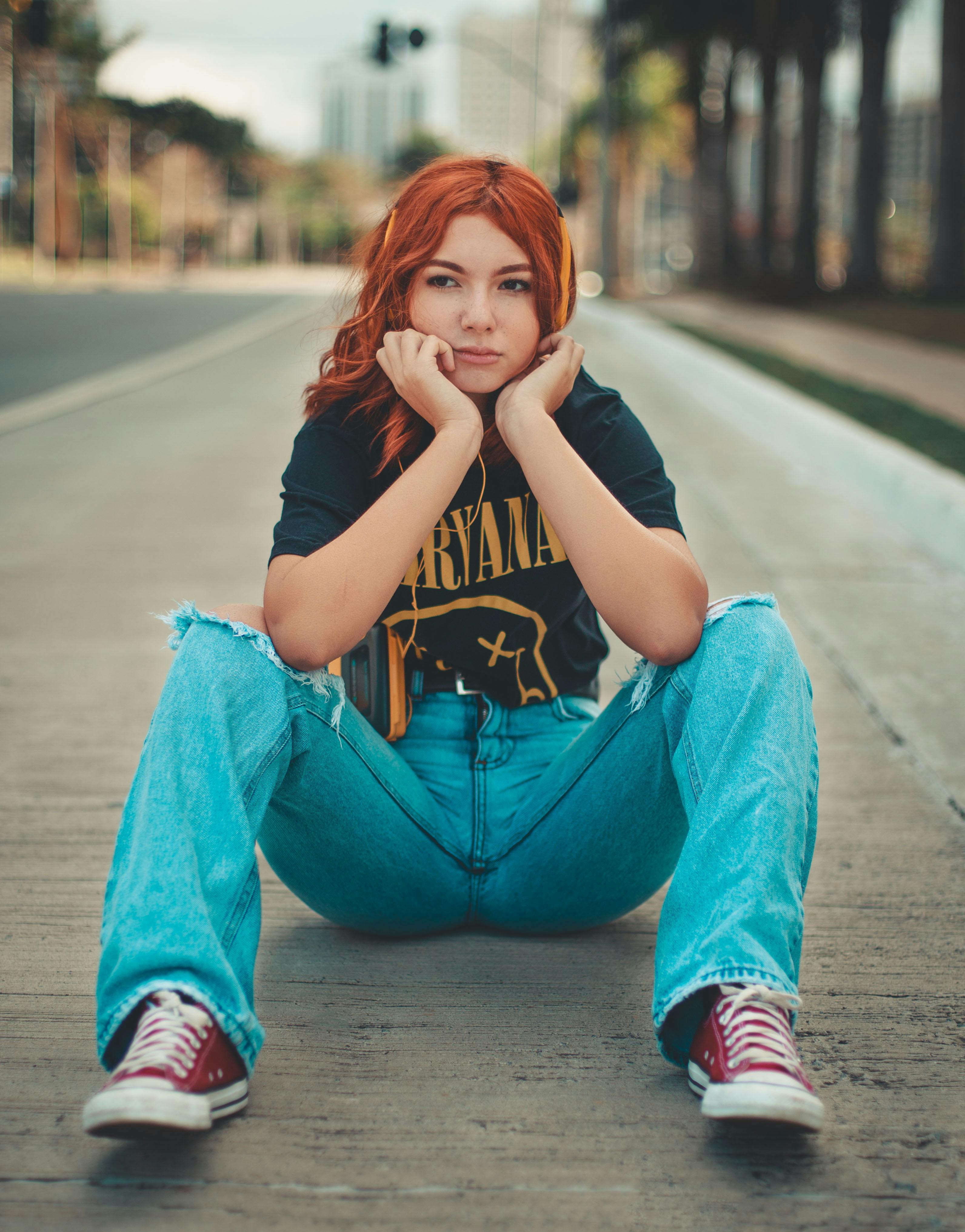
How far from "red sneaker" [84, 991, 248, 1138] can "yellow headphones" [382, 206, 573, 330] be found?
135 centimetres

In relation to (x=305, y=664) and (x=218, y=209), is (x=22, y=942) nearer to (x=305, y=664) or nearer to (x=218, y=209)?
(x=305, y=664)

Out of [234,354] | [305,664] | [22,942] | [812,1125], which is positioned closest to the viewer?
[812,1125]

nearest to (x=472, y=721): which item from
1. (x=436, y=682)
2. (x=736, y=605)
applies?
(x=436, y=682)

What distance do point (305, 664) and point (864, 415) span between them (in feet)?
27.5

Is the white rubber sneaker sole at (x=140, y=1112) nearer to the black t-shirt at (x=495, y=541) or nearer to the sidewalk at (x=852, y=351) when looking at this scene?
the black t-shirt at (x=495, y=541)

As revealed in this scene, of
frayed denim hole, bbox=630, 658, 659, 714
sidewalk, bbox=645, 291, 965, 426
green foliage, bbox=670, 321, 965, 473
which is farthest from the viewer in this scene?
sidewalk, bbox=645, 291, 965, 426

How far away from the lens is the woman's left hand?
217 centimetres

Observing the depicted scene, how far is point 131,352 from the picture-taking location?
1688 cm

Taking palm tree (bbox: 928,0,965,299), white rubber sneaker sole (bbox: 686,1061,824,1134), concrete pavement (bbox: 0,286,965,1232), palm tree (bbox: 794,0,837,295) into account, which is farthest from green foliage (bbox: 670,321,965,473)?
palm tree (bbox: 794,0,837,295)

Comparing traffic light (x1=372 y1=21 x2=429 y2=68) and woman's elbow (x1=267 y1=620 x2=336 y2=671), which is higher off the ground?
traffic light (x1=372 y1=21 x2=429 y2=68)

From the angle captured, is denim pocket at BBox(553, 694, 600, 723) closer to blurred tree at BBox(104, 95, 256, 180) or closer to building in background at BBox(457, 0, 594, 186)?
building in background at BBox(457, 0, 594, 186)

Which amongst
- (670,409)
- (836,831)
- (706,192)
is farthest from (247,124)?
(836,831)

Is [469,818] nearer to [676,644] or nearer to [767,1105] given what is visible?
[676,644]

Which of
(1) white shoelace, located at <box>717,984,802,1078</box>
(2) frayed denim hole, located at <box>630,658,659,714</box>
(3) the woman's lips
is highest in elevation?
(3) the woman's lips
